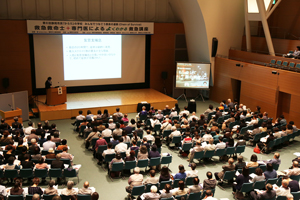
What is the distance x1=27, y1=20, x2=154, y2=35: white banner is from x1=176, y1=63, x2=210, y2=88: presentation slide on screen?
2.97m

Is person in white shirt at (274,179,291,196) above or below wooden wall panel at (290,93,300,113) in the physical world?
below

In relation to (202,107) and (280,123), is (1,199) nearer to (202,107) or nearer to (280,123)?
(280,123)

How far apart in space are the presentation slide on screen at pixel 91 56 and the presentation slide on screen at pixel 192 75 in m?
3.80

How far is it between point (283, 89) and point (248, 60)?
3.39 m

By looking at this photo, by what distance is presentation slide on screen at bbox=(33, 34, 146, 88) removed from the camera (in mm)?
18000

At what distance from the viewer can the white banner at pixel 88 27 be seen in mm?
16750

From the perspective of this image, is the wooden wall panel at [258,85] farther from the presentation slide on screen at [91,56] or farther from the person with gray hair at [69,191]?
the person with gray hair at [69,191]

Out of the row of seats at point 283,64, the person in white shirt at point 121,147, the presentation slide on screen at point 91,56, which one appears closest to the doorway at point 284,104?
the row of seats at point 283,64

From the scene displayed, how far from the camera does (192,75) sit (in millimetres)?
19062

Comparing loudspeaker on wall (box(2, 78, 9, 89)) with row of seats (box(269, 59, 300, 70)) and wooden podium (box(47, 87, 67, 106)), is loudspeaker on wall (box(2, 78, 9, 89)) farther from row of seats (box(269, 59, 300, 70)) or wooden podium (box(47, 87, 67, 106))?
row of seats (box(269, 59, 300, 70))

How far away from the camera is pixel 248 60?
58.7 feet

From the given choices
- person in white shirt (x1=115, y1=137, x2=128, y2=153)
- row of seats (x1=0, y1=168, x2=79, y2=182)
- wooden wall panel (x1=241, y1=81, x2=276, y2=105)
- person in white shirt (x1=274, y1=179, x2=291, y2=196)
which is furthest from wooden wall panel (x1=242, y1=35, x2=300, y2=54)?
row of seats (x1=0, y1=168, x2=79, y2=182)

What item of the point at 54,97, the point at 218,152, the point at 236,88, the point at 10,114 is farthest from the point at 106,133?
the point at 236,88

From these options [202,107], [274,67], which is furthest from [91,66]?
[274,67]
